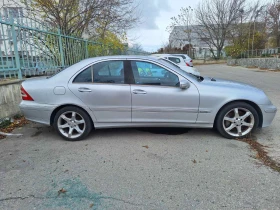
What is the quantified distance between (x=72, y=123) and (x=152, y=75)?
1.69 meters

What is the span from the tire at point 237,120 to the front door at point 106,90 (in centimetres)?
167

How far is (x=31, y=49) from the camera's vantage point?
5867 millimetres

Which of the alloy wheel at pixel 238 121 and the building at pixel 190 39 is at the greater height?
the building at pixel 190 39

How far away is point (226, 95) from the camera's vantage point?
3.61 meters

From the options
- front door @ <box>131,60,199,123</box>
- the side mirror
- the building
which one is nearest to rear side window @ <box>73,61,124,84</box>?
front door @ <box>131,60,199,123</box>

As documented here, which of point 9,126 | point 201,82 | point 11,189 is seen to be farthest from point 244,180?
point 9,126

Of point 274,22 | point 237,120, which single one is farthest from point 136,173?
point 274,22

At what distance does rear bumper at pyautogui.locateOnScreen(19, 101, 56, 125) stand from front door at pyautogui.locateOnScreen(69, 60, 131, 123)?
590 millimetres

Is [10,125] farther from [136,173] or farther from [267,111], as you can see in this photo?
[267,111]

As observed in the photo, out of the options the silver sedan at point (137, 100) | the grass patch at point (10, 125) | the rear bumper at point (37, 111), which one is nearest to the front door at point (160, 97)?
the silver sedan at point (137, 100)

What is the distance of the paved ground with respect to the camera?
7.36 feet

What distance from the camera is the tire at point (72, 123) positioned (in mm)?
3768

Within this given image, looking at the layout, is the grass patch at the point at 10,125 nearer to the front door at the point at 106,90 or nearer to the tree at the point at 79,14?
the front door at the point at 106,90

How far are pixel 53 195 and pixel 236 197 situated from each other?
6.63 feet
